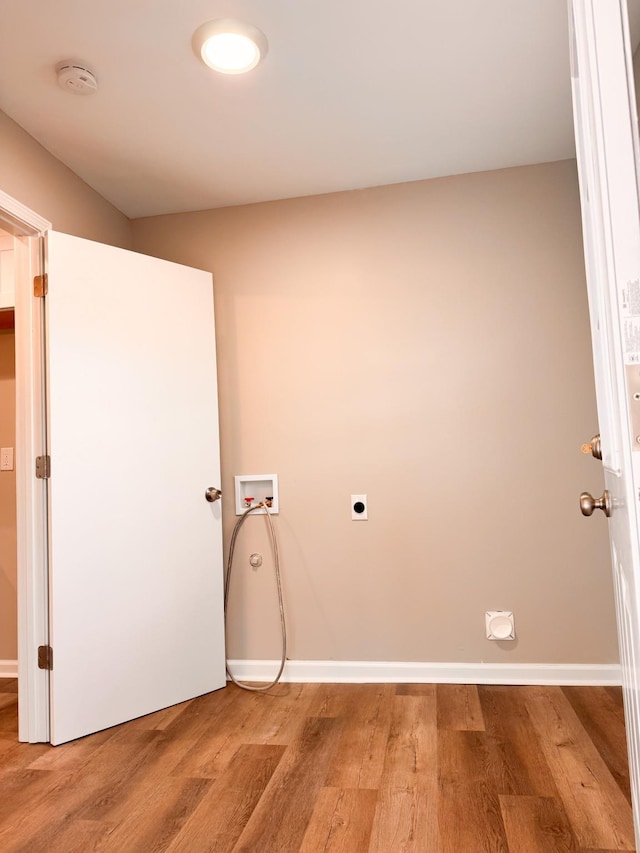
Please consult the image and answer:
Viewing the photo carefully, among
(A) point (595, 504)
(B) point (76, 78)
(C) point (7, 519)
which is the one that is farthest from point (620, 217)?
(C) point (7, 519)

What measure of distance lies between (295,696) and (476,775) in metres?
1.06

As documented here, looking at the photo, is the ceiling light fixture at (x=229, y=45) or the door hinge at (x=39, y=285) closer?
the ceiling light fixture at (x=229, y=45)

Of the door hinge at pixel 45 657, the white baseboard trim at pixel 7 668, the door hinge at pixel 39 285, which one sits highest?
the door hinge at pixel 39 285

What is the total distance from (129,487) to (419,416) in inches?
55.3

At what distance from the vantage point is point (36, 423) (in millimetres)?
2559

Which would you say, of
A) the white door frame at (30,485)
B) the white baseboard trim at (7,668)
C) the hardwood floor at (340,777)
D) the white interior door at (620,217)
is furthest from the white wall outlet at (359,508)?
the white interior door at (620,217)

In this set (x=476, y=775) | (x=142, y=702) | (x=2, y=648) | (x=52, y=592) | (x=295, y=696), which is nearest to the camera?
(x=476, y=775)

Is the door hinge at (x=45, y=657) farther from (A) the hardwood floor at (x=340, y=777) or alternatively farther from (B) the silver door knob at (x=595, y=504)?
(B) the silver door knob at (x=595, y=504)

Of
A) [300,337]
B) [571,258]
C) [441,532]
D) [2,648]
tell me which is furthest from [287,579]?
[571,258]

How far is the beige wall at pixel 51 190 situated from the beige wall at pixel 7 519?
0.83 m

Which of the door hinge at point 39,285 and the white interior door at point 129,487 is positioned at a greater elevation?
the door hinge at point 39,285

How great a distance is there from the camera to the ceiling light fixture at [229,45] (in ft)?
6.71

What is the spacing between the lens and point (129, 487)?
276 centimetres

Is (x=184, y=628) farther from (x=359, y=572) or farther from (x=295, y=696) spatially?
(x=359, y=572)
